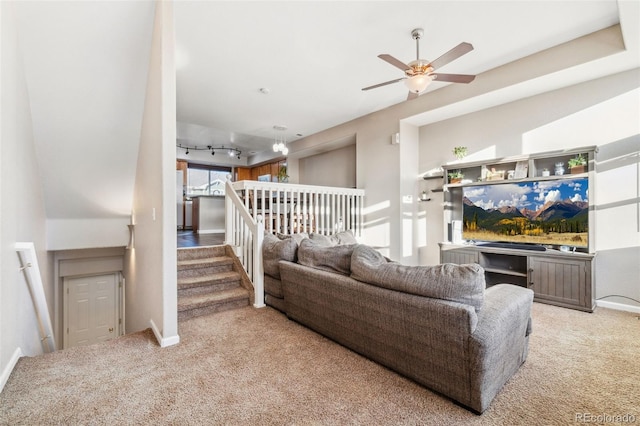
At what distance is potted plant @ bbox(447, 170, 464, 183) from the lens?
4.66 m

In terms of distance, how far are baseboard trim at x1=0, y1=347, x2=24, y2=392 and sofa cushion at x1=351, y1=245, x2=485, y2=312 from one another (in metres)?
2.38

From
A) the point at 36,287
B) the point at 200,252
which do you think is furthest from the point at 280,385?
the point at 200,252

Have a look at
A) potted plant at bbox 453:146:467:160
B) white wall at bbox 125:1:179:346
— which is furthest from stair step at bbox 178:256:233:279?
potted plant at bbox 453:146:467:160

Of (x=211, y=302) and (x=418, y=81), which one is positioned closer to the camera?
(x=418, y=81)

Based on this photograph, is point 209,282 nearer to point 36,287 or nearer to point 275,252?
point 275,252

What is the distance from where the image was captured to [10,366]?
2037 millimetres

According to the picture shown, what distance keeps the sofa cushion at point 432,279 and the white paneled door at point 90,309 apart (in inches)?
201

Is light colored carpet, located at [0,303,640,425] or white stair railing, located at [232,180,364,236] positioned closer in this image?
light colored carpet, located at [0,303,640,425]

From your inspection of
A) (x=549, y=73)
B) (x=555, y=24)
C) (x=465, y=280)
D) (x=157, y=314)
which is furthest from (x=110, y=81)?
(x=549, y=73)

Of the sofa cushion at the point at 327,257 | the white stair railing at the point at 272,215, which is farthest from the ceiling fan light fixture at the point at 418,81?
the white stair railing at the point at 272,215

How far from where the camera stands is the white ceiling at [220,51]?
8.89 ft

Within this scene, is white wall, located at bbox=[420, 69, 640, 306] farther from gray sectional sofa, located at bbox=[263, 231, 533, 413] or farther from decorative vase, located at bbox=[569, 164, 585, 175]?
gray sectional sofa, located at bbox=[263, 231, 533, 413]

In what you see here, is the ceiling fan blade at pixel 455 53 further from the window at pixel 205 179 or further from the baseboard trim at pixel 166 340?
the window at pixel 205 179

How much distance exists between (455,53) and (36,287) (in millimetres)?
4136
